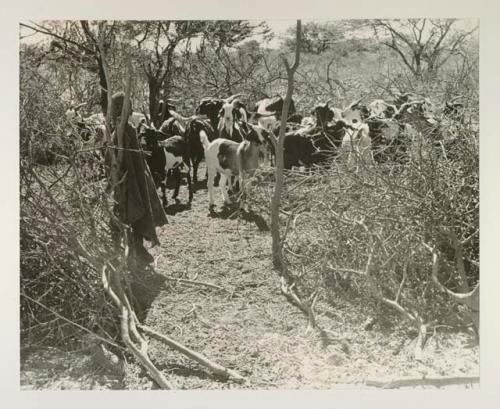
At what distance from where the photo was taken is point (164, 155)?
296 centimetres

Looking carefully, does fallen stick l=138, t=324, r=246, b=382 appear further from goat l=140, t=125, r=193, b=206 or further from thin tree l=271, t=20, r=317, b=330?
goat l=140, t=125, r=193, b=206

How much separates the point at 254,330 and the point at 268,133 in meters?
0.79

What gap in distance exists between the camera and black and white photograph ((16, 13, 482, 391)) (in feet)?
9.48

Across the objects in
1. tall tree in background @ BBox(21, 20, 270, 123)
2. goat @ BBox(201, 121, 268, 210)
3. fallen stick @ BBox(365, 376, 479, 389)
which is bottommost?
fallen stick @ BBox(365, 376, 479, 389)

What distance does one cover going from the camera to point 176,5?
2.89 metres

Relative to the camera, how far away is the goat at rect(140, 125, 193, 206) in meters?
2.94

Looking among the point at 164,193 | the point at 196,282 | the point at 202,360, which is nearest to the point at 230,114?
the point at 164,193

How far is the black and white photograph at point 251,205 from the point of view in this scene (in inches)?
114

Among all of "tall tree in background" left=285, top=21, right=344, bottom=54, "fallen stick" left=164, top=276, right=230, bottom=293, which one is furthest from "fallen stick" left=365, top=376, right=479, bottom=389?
"tall tree in background" left=285, top=21, right=344, bottom=54

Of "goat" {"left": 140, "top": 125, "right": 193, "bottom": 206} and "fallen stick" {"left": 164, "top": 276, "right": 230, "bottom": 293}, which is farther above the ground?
"goat" {"left": 140, "top": 125, "right": 193, "bottom": 206}

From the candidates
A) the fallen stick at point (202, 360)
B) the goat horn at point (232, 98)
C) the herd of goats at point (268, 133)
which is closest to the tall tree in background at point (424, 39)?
the herd of goats at point (268, 133)

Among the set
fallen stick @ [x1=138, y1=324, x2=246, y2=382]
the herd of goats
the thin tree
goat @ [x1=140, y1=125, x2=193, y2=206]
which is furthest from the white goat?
A: fallen stick @ [x1=138, y1=324, x2=246, y2=382]

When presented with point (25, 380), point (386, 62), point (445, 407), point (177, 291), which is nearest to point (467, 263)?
point (445, 407)

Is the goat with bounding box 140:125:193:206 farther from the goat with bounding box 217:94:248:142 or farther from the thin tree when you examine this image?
the thin tree
